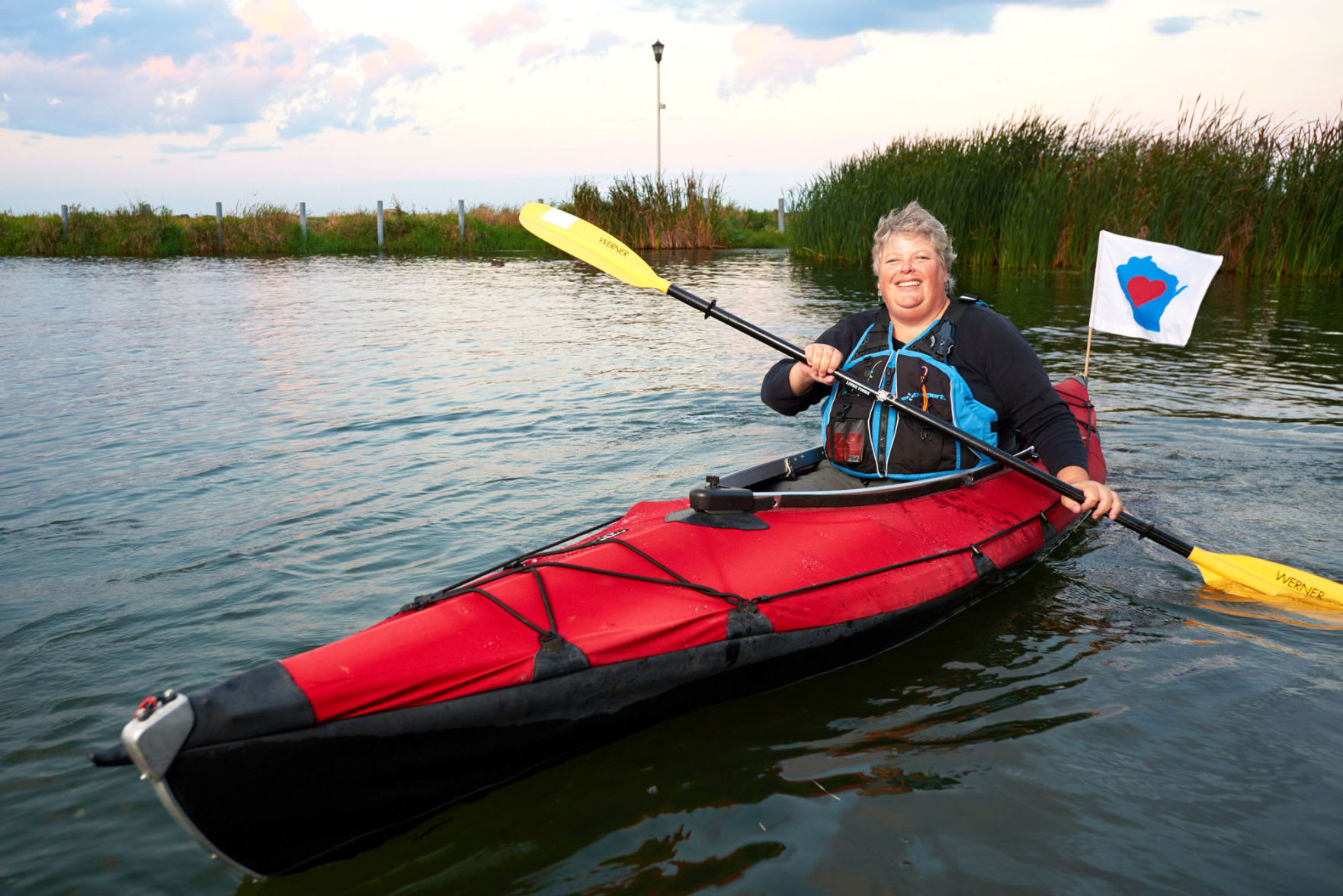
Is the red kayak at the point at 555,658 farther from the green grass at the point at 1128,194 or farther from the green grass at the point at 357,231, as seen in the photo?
the green grass at the point at 357,231

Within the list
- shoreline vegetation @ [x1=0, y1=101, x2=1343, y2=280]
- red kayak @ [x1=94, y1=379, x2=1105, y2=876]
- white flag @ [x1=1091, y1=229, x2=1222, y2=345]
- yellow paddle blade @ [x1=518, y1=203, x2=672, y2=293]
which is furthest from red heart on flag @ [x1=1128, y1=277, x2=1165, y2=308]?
shoreline vegetation @ [x1=0, y1=101, x2=1343, y2=280]

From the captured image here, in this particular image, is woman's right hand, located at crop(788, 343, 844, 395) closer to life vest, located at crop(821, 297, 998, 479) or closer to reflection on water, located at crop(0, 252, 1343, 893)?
life vest, located at crop(821, 297, 998, 479)

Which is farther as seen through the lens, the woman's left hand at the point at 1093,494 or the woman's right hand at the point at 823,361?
the woman's right hand at the point at 823,361

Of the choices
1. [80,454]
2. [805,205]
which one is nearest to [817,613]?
[80,454]

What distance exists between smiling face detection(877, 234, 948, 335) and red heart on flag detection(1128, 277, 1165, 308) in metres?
2.09

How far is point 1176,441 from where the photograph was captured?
604 centimetres

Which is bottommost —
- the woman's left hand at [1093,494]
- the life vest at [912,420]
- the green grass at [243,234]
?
the woman's left hand at [1093,494]

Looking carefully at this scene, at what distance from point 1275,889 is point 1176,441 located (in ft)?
14.4

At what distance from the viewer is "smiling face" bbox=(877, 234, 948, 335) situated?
3719mm

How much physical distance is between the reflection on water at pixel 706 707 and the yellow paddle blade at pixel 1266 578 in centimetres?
10

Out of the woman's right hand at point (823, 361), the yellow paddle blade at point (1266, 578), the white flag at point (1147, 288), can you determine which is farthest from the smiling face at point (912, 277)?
the white flag at point (1147, 288)

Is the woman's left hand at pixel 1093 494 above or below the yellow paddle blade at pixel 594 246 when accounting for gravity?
below

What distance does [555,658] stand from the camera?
247 cm

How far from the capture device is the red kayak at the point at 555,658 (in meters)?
2.06
